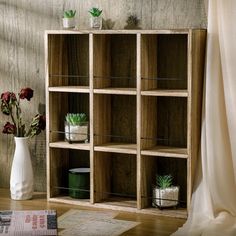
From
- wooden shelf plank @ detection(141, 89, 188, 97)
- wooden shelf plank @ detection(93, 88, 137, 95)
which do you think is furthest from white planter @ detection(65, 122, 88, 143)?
wooden shelf plank @ detection(141, 89, 188, 97)

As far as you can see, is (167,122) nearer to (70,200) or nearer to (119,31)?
(119,31)

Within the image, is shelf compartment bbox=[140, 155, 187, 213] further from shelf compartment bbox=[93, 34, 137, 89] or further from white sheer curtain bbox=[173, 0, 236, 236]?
shelf compartment bbox=[93, 34, 137, 89]

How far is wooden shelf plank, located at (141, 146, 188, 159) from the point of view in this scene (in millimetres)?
3189

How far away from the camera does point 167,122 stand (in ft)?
11.3

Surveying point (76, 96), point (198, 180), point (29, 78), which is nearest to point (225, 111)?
point (198, 180)

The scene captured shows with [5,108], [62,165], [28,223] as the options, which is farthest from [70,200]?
[28,223]

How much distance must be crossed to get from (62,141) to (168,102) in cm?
63

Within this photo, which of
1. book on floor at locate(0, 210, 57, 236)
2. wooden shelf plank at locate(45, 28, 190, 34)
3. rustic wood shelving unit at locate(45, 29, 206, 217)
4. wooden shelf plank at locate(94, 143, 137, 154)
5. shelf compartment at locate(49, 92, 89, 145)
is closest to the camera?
book on floor at locate(0, 210, 57, 236)

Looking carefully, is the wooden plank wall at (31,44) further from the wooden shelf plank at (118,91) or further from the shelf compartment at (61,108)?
the wooden shelf plank at (118,91)

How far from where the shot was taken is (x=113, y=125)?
3.60 m

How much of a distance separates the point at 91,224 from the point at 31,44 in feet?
3.96

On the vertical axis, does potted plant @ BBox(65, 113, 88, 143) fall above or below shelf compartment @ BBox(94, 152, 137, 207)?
above

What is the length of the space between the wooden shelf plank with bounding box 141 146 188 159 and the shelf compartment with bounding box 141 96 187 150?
0.21ft

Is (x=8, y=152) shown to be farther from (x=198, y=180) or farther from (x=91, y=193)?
(x=198, y=180)
